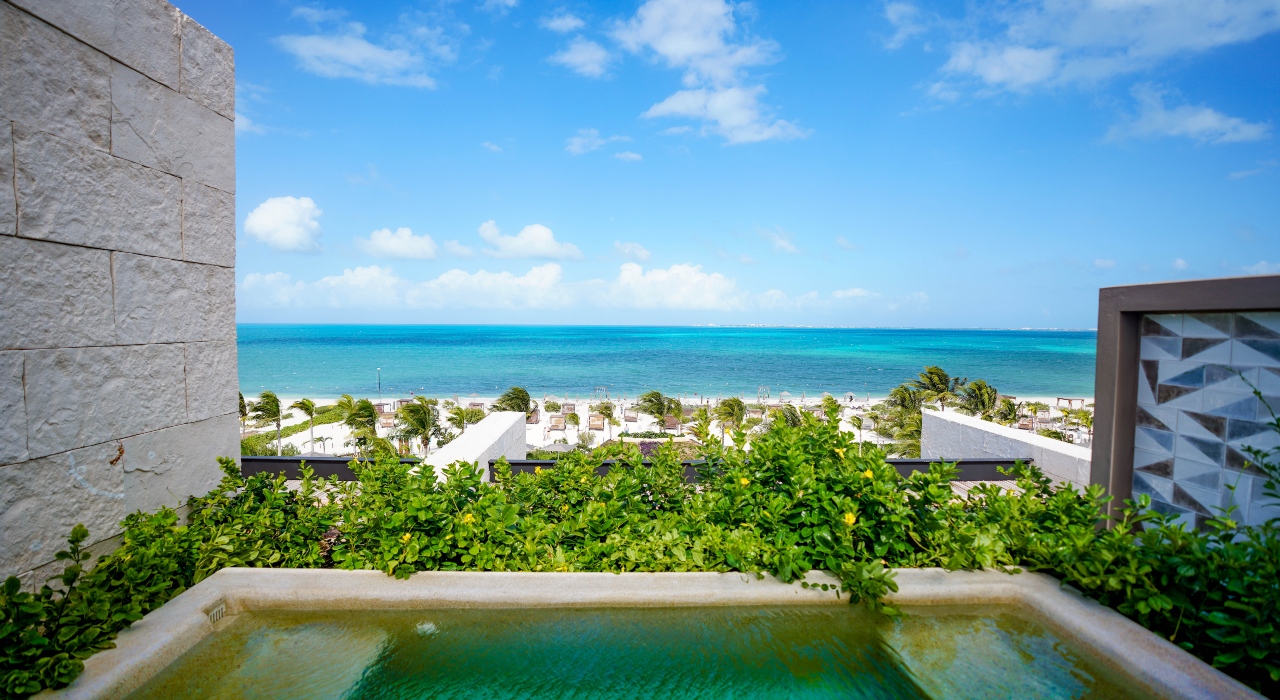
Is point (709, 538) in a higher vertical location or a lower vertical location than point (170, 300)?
lower

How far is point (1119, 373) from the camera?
105 inches

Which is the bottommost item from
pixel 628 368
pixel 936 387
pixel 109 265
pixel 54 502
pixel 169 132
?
pixel 628 368

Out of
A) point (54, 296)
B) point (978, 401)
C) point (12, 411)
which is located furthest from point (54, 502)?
point (978, 401)

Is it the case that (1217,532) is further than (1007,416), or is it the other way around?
(1007,416)

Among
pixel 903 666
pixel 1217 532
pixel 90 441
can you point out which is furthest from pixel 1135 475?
pixel 90 441

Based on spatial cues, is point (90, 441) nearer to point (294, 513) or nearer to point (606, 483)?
point (294, 513)

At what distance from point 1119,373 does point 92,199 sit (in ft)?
15.7

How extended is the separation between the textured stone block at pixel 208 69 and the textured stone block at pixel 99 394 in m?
1.38

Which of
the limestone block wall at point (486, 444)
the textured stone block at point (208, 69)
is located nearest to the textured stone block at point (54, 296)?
the textured stone block at point (208, 69)

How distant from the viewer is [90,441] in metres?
2.39

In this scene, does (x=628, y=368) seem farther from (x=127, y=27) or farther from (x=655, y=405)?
(x=127, y=27)

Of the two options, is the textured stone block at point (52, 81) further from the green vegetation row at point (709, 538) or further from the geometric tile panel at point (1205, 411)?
the geometric tile panel at point (1205, 411)

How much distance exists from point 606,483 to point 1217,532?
270 cm

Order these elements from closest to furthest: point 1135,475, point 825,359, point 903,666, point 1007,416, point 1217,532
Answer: point 903,666, point 1217,532, point 1135,475, point 1007,416, point 825,359
